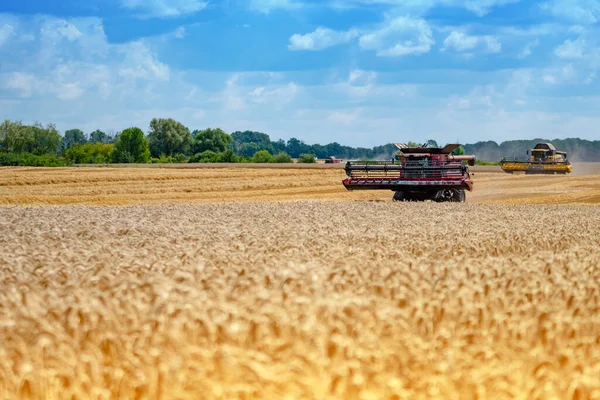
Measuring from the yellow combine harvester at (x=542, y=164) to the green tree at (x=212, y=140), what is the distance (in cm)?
7942

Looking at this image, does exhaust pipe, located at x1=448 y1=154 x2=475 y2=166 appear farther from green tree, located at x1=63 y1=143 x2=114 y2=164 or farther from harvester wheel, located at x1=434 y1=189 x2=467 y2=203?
green tree, located at x1=63 y1=143 x2=114 y2=164

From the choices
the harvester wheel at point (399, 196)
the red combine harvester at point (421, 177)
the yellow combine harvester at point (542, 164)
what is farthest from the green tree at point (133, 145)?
the red combine harvester at point (421, 177)

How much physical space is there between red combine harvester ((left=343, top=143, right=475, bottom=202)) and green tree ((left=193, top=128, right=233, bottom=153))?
110 meters

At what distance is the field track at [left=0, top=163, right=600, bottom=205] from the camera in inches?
1470

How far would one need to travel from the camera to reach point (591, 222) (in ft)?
50.8

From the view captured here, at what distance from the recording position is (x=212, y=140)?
141 metres

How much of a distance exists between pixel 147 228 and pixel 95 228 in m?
0.99

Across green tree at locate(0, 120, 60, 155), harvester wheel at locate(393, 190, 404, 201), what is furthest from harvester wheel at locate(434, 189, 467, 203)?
green tree at locate(0, 120, 60, 155)

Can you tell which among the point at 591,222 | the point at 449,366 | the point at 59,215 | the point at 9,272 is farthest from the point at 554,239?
the point at 59,215

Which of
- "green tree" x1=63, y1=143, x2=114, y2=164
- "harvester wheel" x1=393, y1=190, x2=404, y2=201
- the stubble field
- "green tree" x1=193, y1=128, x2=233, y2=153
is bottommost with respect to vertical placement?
"harvester wheel" x1=393, y1=190, x2=404, y2=201

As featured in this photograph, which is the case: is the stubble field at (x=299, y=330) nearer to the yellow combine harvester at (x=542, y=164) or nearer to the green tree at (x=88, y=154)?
the yellow combine harvester at (x=542, y=164)

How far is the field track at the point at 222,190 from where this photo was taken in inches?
1470

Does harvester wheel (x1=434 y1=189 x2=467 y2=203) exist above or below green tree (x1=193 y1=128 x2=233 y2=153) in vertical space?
below

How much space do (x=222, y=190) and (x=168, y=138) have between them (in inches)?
3882
